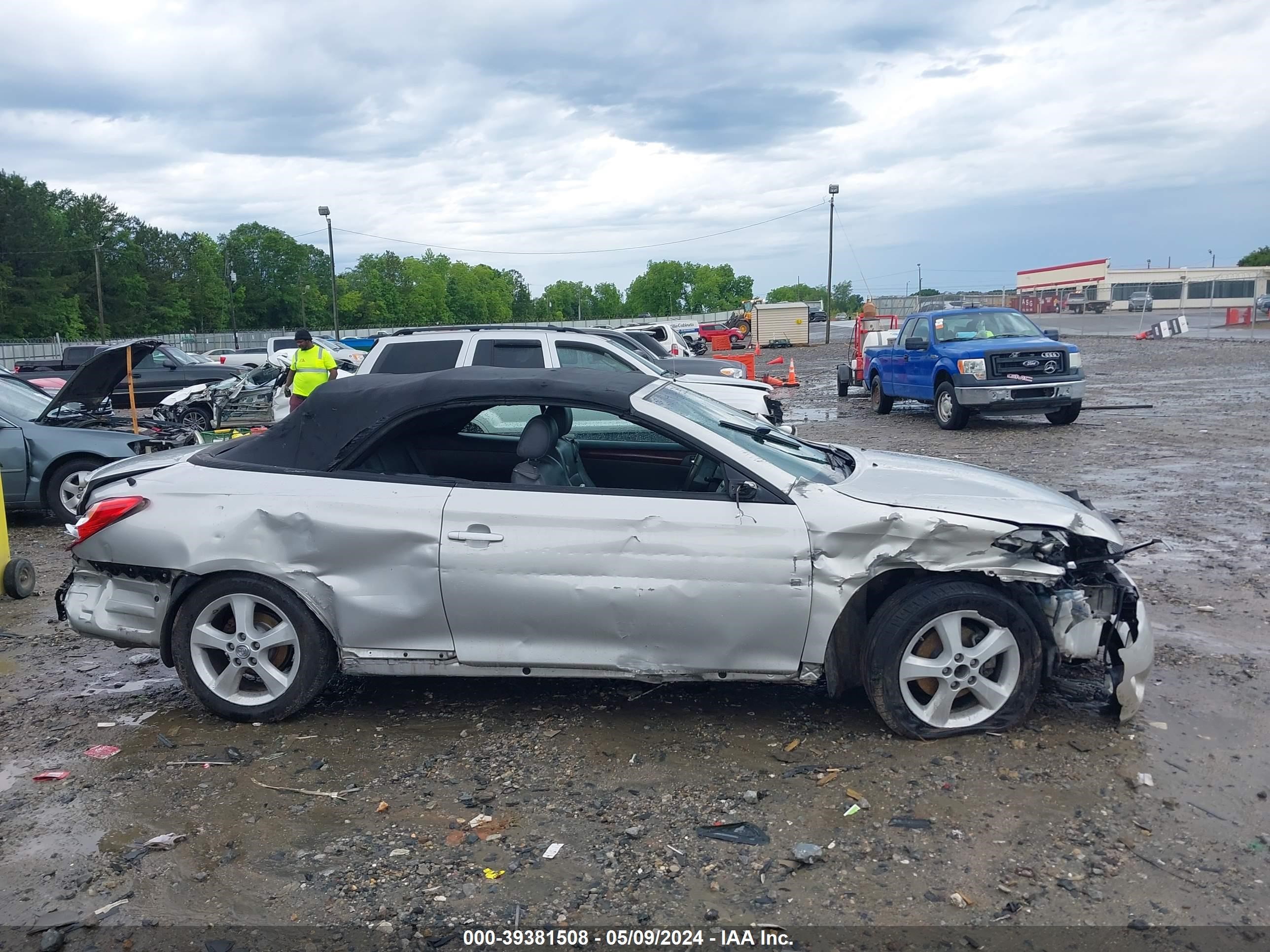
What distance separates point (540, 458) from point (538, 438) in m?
0.11

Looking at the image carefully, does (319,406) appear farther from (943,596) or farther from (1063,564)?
(1063,564)

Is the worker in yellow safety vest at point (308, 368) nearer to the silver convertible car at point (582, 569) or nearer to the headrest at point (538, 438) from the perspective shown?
the silver convertible car at point (582, 569)

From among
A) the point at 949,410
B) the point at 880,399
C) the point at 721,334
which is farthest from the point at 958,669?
the point at 721,334

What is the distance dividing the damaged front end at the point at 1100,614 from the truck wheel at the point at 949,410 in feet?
38.2

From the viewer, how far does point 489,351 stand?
9891 millimetres

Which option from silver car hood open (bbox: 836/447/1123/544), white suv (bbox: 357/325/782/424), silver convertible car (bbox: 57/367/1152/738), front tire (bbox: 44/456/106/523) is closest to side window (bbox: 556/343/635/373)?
white suv (bbox: 357/325/782/424)

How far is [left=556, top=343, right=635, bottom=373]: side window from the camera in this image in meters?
10.3

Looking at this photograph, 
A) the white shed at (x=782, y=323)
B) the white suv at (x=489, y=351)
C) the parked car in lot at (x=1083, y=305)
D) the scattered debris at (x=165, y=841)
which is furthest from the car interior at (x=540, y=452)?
the parked car in lot at (x=1083, y=305)

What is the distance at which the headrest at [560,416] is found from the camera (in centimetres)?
489

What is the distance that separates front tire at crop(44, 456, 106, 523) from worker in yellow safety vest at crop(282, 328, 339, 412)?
3688 millimetres

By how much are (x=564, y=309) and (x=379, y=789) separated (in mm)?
141727

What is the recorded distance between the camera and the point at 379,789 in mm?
4066

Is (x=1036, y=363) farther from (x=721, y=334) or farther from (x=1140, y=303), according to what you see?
(x=1140, y=303)

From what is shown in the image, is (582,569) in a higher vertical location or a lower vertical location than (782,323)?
lower
